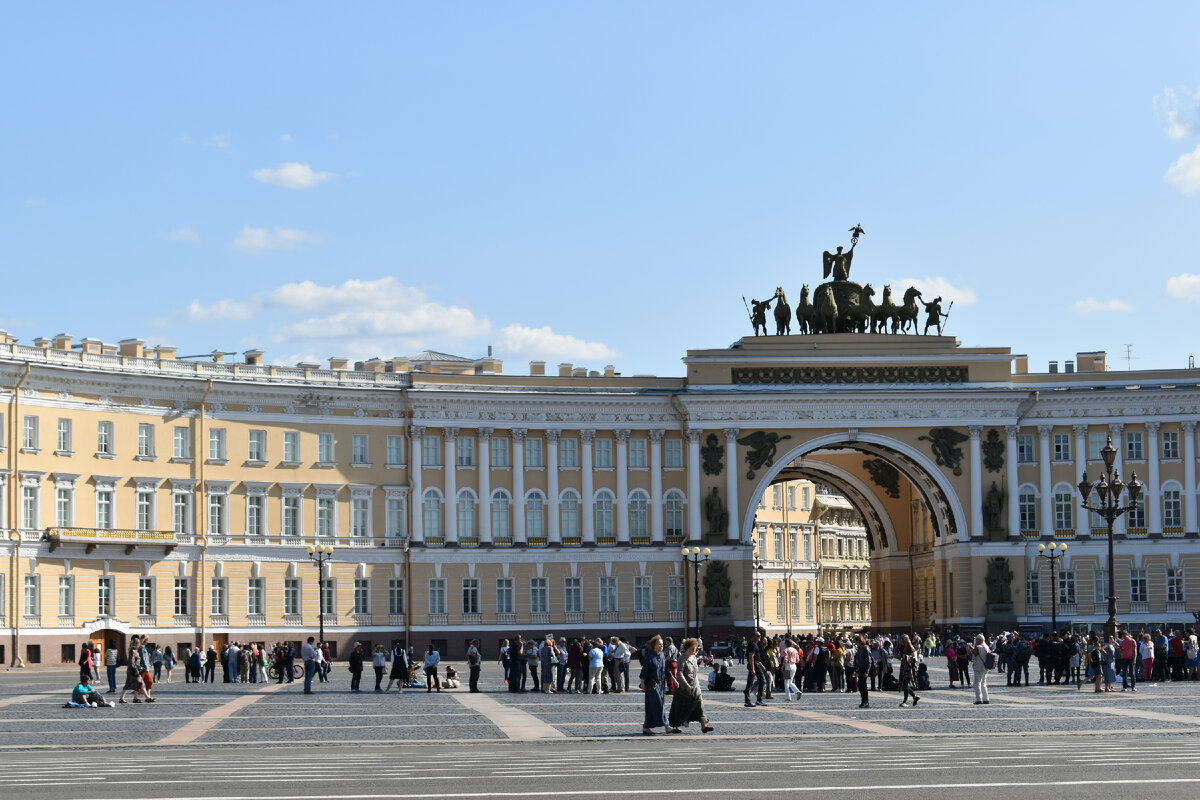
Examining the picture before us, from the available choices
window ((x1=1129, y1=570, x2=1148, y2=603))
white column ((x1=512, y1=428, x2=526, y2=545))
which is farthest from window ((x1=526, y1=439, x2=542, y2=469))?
window ((x1=1129, y1=570, x2=1148, y2=603))

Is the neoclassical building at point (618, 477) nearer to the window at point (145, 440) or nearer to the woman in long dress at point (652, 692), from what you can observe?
the window at point (145, 440)

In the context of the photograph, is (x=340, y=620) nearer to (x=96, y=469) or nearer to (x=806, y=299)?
(x=96, y=469)

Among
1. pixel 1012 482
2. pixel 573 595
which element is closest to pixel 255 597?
pixel 573 595

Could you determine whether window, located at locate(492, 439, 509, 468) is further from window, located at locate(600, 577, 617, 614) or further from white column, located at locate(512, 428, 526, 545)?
window, located at locate(600, 577, 617, 614)

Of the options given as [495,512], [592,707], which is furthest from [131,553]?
[592,707]

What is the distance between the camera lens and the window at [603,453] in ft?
280

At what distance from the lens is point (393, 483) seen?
82750mm

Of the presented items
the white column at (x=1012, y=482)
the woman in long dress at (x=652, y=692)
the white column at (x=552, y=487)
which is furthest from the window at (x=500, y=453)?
the woman in long dress at (x=652, y=692)

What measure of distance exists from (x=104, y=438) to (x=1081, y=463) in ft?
143

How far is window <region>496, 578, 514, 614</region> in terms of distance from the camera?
8381 centimetres

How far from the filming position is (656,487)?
8544 centimetres

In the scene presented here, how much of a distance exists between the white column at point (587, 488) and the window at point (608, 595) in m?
2.05

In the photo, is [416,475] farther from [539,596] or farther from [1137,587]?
[1137,587]

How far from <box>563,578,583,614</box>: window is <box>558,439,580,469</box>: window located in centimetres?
523
